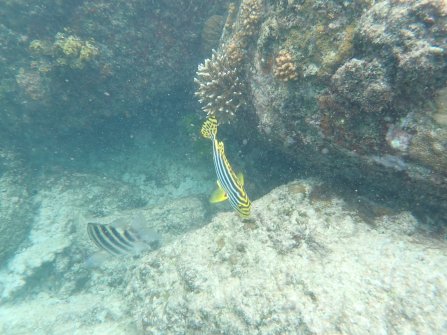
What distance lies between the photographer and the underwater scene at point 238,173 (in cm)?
260

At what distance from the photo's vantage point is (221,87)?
5.03m

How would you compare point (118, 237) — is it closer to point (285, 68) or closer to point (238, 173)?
point (238, 173)

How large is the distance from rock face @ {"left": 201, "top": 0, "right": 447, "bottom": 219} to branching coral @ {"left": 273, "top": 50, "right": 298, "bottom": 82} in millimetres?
11

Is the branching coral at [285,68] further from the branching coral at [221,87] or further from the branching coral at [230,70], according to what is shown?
the branching coral at [221,87]

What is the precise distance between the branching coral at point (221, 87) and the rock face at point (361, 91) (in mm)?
821

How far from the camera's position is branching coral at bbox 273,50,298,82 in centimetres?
331

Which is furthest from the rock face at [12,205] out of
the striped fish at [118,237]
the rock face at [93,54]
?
the striped fish at [118,237]

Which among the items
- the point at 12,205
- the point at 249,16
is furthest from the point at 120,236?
the point at 12,205

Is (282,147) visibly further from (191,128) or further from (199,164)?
(199,164)

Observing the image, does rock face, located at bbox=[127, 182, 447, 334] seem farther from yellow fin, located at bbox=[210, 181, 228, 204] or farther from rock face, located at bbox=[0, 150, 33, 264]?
rock face, located at bbox=[0, 150, 33, 264]

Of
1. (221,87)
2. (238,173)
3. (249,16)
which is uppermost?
(249,16)

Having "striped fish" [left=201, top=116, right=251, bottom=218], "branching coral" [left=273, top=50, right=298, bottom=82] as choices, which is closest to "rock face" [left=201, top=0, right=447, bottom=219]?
"branching coral" [left=273, top=50, right=298, bottom=82]

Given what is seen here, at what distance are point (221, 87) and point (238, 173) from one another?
5.33 feet

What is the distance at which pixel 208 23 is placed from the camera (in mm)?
6496
